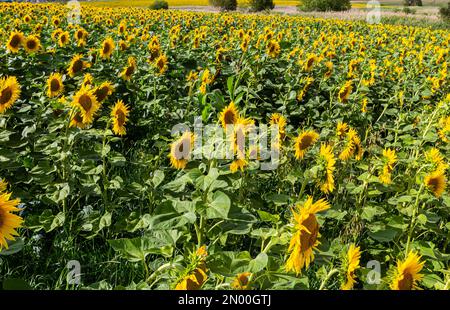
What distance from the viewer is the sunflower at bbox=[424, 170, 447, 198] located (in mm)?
2365

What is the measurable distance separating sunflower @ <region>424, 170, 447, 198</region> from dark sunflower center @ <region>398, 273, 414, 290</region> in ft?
3.44

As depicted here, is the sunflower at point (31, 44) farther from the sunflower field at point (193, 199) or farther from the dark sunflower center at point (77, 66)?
the dark sunflower center at point (77, 66)

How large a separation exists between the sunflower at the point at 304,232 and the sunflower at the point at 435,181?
1.15 meters

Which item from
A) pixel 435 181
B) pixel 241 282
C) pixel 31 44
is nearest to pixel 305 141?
pixel 435 181

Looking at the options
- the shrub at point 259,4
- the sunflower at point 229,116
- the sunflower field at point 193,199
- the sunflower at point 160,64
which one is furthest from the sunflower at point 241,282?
the shrub at point 259,4

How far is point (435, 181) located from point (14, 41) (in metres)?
3.78

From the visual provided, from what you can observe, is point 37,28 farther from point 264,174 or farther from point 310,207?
point 310,207

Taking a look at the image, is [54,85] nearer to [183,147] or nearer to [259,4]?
[183,147]

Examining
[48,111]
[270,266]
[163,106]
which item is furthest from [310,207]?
[163,106]

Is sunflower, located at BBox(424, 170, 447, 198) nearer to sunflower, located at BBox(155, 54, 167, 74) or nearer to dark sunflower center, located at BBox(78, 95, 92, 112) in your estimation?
dark sunflower center, located at BBox(78, 95, 92, 112)

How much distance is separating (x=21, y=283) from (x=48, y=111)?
1.97 metres

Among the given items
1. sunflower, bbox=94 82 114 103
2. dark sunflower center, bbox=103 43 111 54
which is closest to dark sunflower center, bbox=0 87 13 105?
sunflower, bbox=94 82 114 103

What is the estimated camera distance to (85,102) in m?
2.73

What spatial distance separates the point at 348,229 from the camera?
293 centimetres
